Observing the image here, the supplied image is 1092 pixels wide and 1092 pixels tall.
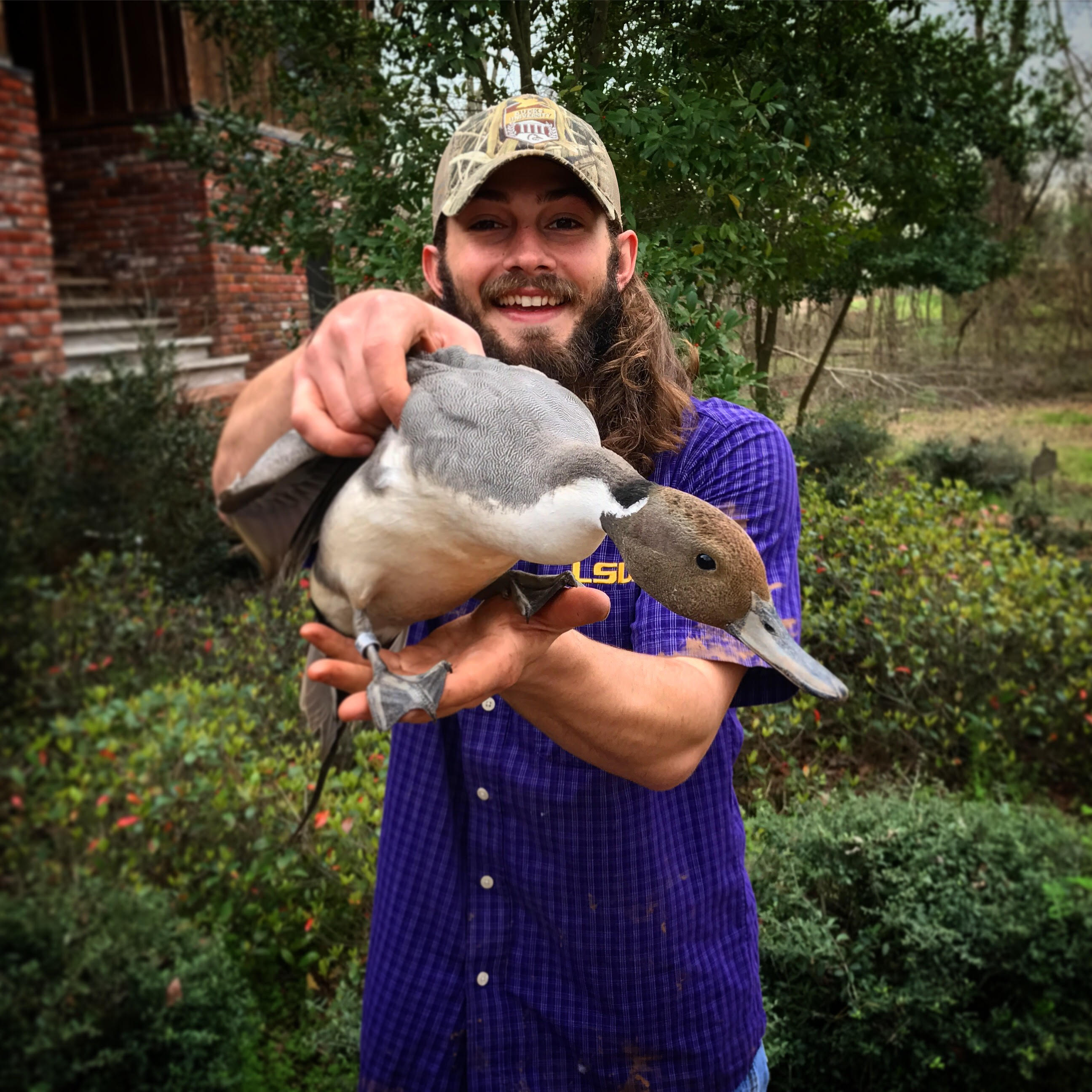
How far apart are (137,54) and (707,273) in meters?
1.34

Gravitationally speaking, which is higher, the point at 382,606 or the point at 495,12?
the point at 495,12

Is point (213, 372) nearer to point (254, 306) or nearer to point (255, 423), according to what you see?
point (254, 306)

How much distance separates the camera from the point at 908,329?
10.7 ft

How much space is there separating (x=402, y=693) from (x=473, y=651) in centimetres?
8

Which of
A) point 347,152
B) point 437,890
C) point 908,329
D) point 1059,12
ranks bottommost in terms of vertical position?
point 437,890

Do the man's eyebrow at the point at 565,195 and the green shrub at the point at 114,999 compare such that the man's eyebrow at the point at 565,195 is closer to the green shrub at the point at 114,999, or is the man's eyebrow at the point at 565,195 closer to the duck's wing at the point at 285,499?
the duck's wing at the point at 285,499

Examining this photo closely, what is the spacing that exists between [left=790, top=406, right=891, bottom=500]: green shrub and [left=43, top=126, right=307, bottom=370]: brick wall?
1.25 meters

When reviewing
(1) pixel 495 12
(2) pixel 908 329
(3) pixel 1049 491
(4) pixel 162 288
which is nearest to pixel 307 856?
(4) pixel 162 288

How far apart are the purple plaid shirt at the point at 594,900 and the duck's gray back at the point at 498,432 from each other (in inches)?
15.8

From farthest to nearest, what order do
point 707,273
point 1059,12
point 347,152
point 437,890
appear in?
point 1059,12 < point 347,152 < point 437,890 < point 707,273

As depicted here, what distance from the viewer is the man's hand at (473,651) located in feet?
2.73

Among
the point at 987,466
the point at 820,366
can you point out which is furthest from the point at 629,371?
the point at 987,466

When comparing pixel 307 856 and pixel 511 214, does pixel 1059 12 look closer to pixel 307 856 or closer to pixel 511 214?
pixel 511 214

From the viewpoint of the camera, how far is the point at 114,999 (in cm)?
152
